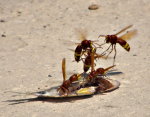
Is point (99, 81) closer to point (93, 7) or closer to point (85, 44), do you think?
point (85, 44)

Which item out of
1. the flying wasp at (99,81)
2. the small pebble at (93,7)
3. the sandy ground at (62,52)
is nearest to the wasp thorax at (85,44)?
the flying wasp at (99,81)

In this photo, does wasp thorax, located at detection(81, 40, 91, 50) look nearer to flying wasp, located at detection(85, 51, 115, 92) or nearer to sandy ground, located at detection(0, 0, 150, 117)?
flying wasp, located at detection(85, 51, 115, 92)

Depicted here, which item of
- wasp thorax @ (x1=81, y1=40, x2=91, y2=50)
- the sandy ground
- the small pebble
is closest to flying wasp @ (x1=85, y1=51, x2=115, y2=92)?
the sandy ground

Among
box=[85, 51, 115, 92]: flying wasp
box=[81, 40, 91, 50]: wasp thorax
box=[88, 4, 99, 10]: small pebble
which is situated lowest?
box=[85, 51, 115, 92]: flying wasp

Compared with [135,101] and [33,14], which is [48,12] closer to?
[33,14]

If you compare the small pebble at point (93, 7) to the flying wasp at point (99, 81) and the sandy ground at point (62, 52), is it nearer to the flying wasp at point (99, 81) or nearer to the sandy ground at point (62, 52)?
the sandy ground at point (62, 52)

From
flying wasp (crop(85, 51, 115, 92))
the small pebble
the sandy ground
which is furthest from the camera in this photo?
the small pebble

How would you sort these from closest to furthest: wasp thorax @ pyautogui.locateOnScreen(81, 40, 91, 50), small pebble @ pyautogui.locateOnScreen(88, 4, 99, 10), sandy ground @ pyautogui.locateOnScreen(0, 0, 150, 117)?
sandy ground @ pyautogui.locateOnScreen(0, 0, 150, 117), wasp thorax @ pyautogui.locateOnScreen(81, 40, 91, 50), small pebble @ pyautogui.locateOnScreen(88, 4, 99, 10)

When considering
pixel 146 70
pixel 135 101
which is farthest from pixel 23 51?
pixel 135 101
